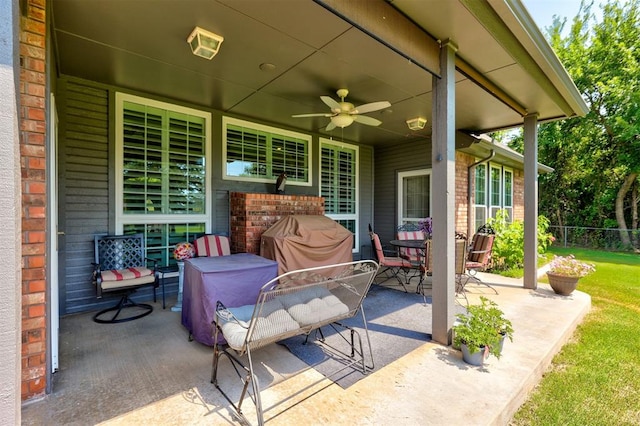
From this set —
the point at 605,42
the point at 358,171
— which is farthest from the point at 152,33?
the point at 605,42

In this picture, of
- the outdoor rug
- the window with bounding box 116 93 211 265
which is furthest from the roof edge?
the window with bounding box 116 93 211 265

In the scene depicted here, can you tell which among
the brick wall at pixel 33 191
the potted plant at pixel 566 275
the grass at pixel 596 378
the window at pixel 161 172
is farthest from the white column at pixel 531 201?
the brick wall at pixel 33 191

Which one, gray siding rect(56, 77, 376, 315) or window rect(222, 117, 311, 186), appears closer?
gray siding rect(56, 77, 376, 315)

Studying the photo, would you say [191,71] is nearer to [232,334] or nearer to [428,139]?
[232,334]

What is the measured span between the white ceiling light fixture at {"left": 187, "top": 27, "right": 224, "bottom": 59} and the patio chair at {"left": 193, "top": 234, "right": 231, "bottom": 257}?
8.44 feet

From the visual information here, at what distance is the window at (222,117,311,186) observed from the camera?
5.15 meters

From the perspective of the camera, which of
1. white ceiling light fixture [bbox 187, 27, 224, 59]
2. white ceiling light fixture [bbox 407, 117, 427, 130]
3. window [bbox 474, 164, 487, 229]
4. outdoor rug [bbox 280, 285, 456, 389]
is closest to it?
outdoor rug [bbox 280, 285, 456, 389]

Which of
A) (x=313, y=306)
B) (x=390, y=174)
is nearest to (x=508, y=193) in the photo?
(x=390, y=174)

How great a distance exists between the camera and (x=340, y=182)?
7.01 metres

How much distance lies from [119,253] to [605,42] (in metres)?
17.2

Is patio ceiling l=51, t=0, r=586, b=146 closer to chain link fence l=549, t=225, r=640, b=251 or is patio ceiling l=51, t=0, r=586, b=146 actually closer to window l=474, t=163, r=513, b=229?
window l=474, t=163, r=513, b=229

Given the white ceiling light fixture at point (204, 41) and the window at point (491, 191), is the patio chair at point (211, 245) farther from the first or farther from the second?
the window at point (491, 191)

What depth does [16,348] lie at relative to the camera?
42.5 inches

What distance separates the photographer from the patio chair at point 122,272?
11.2 feet
